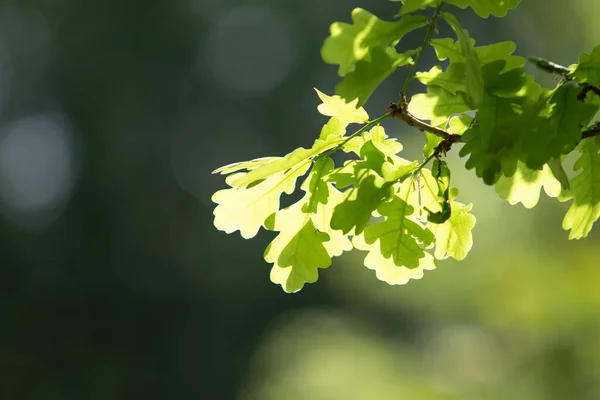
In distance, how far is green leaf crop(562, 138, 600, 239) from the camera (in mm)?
793

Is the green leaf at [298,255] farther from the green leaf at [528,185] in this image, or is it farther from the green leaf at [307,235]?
the green leaf at [528,185]

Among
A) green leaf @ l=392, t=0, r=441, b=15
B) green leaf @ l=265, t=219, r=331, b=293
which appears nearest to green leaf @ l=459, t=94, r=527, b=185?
green leaf @ l=392, t=0, r=441, b=15

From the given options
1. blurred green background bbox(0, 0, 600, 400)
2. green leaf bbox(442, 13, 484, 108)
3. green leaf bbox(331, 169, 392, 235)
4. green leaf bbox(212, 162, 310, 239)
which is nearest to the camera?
green leaf bbox(442, 13, 484, 108)

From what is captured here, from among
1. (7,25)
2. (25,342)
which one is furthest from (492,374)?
(7,25)

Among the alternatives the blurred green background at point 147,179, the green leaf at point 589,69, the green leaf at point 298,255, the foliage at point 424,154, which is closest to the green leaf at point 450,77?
the foliage at point 424,154

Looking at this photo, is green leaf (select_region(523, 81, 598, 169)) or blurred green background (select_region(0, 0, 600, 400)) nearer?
green leaf (select_region(523, 81, 598, 169))

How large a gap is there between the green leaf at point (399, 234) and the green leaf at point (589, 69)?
223 millimetres

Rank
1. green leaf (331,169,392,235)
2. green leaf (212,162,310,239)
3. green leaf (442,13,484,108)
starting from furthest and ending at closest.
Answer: green leaf (212,162,310,239) → green leaf (331,169,392,235) → green leaf (442,13,484,108)

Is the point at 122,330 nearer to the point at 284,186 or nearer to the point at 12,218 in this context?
the point at 12,218

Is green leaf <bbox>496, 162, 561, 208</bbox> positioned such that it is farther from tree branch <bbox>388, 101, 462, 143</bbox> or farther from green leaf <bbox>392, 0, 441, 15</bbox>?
green leaf <bbox>392, 0, 441, 15</bbox>

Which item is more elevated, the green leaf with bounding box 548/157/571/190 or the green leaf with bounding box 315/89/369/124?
the green leaf with bounding box 315/89/369/124

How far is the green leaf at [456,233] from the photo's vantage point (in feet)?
2.77

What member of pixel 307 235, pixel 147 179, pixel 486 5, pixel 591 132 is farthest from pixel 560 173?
pixel 147 179

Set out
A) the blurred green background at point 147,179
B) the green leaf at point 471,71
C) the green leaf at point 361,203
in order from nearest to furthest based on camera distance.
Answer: the green leaf at point 471,71
the green leaf at point 361,203
the blurred green background at point 147,179
